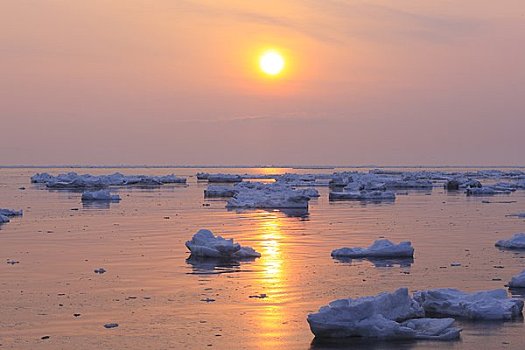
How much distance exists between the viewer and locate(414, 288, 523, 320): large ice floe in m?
11.1

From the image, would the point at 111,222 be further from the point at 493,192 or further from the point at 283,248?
the point at 493,192

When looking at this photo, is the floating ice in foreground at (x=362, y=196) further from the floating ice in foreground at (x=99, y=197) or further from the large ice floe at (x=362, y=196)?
the floating ice in foreground at (x=99, y=197)

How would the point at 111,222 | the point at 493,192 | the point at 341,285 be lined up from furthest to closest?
the point at 493,192 → the point at 111,222 → the point at 341,285

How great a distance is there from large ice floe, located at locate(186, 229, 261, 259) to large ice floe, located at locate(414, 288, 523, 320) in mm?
6574

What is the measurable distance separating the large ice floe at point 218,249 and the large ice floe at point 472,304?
6.57 metres

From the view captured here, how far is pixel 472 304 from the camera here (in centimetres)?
1134

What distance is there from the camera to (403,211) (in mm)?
35625

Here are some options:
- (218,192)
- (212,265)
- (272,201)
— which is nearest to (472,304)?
(212,265)

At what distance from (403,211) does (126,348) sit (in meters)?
27.4

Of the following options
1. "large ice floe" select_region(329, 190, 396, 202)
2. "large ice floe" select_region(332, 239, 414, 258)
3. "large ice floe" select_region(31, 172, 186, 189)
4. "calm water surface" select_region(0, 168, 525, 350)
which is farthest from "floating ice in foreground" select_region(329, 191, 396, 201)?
"large ice floe" select_region(332, 239, 414, 258)

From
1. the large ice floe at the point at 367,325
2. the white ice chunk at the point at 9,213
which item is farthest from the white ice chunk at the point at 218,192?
the large ice floe at the point at 367,325

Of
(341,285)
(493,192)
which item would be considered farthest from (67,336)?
(493,192)

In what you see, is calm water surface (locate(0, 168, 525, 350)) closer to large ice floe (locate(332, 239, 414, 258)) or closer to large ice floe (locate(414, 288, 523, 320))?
large ice floe (locate(414, 288, 523, 320))

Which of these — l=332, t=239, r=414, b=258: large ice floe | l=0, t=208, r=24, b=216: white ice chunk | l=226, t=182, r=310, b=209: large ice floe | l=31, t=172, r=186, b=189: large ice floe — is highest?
l=31, t=172, r=186, b=189: large ice floe
